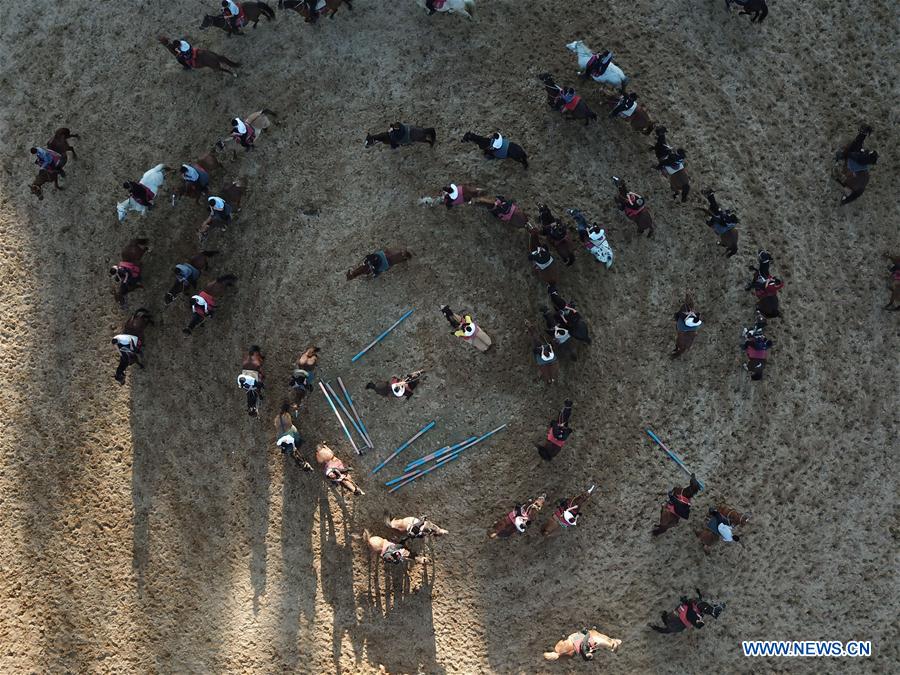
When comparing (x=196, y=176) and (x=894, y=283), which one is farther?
(x=894, y=283)

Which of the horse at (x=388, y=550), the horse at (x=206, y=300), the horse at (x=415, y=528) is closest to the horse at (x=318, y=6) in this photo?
the horse at (x=206, y=300)

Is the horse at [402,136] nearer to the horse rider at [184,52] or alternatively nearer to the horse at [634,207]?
the horse rider at [184,52]

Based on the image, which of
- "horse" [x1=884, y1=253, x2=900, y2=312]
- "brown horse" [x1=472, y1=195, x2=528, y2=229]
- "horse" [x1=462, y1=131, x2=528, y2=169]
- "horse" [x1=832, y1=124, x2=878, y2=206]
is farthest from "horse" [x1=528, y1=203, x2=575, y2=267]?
"horse" [x1=884, y1=253, x2=900, y2=312]

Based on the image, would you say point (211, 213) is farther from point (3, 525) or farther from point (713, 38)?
point (713, 38)

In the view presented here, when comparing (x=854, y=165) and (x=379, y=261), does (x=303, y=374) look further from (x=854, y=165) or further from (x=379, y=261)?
(x=854, y=165)

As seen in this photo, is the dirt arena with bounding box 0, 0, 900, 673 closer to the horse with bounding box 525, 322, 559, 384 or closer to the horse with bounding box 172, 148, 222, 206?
the horse with bounding box 525, 322, 559, 384

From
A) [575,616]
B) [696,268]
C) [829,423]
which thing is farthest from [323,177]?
[829,423]

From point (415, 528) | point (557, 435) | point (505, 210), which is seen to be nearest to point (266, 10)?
point (505, 210)
